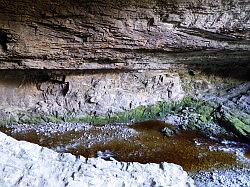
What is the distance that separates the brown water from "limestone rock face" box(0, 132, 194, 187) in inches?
80.6

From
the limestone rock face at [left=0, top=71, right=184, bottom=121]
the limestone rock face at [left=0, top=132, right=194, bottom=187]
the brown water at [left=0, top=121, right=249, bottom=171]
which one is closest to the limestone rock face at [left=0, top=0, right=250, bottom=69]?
the limestone rock face at [left=0, top=71, right=184, bottom=121]

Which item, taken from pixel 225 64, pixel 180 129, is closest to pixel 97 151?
pixel 180 129

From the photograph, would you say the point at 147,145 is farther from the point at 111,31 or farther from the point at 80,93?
the point at 111,31

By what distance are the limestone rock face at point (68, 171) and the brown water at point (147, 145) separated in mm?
2048

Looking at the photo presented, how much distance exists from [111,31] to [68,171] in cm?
271

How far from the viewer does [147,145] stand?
5.93m

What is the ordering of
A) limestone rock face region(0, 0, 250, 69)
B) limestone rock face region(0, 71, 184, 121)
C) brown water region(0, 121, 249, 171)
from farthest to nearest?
limestone rock face region(0, 71, 184, 121), brown water region(0, 121, 249, 171), limestone rock face region(0, 0, 250, 69)

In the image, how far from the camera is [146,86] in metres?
6.82

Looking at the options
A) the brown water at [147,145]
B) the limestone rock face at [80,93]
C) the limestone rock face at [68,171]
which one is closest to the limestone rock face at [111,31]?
the limestone rock face at [80,93]

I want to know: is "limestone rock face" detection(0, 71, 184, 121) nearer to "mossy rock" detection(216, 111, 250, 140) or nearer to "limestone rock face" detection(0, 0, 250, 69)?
"limestone rock face" detection(0, 0, 250, 69)

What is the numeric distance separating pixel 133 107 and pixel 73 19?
230 cm

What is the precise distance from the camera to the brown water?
555cm

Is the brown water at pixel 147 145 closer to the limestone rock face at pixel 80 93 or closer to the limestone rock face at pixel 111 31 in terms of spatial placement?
the limestone rock face at pixel 80 93

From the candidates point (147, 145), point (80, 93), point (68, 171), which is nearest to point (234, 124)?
point (147, 145)
